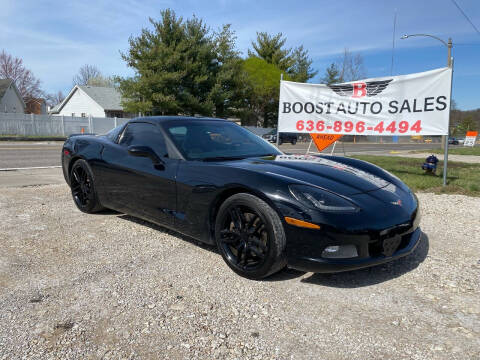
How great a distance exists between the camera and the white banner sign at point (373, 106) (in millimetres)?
7055

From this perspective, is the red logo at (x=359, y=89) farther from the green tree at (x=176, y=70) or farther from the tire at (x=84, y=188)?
the green tree at (x=176, y=70)

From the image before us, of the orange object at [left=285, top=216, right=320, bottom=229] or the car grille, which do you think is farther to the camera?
the car grille

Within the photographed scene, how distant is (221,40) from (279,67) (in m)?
17.5

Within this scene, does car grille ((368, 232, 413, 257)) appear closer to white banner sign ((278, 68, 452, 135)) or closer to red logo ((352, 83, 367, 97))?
white banner sign ((278, 68, 452, 135))

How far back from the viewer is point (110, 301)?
249 cm

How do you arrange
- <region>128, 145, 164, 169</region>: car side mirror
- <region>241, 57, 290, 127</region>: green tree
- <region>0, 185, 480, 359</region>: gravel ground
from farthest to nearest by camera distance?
<region>241, 57, 290, 127</region>: green tree < <region>128, 145, 164, 169</region>: car side mirror < <region>0, 185, 480, 359</region>: gravel ground

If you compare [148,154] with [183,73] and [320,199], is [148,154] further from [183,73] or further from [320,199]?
[183,73]

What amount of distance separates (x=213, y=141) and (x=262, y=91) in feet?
132

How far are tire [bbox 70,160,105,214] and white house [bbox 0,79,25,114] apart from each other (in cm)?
4560

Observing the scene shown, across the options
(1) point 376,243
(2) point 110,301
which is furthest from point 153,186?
A: (1) point 376,243

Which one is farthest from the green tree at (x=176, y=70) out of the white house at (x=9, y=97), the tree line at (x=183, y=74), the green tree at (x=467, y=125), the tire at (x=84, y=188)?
the green tree at (x=467, y=125)

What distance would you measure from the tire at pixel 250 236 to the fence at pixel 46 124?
26.7m

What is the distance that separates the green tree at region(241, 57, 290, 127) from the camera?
4278 cm

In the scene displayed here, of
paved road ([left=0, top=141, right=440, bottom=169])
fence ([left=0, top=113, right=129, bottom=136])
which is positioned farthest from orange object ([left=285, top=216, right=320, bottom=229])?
fence ([left=0, top=113, right=129, bottom=136])
